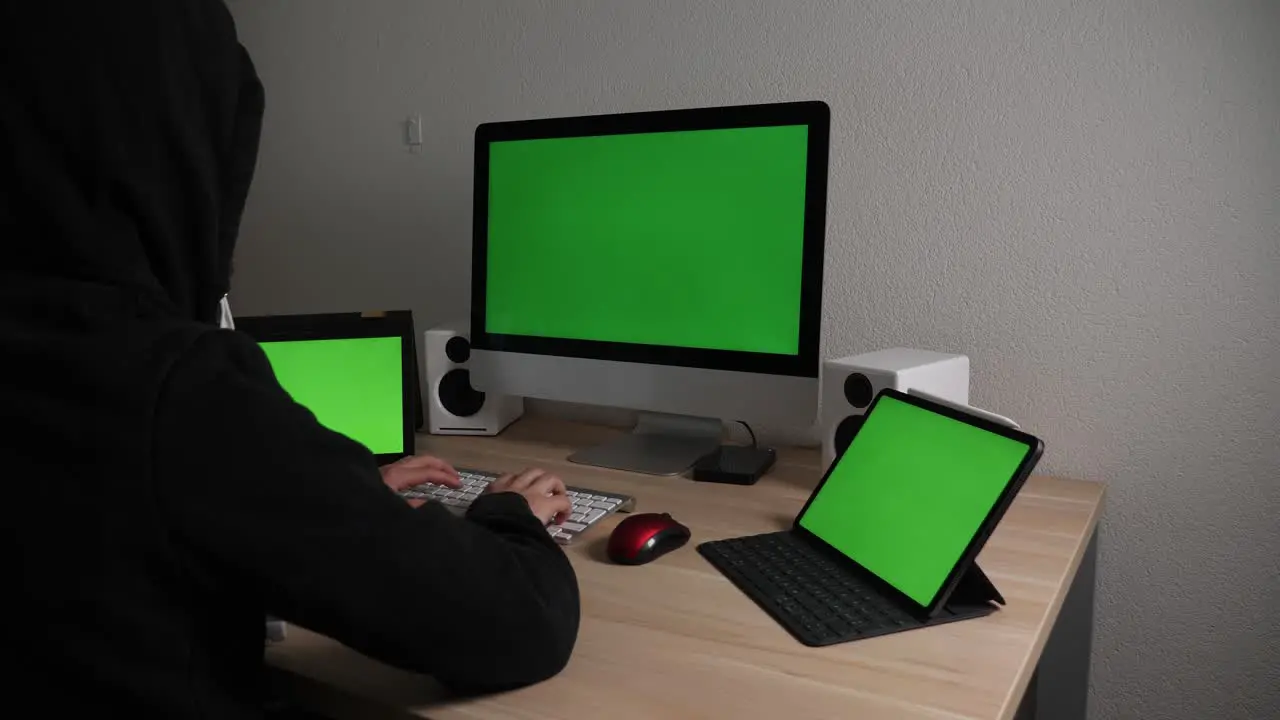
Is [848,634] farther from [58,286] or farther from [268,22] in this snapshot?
[268,22]

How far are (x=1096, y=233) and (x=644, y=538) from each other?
76cm

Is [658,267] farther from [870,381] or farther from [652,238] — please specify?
[870,381]

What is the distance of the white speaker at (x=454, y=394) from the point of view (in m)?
1.68

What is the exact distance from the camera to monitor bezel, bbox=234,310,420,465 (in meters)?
1.43

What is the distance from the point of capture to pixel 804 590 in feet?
3.26

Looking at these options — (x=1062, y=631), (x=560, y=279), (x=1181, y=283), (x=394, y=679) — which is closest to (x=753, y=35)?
(x=560, y=279)

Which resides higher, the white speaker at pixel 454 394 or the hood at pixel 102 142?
the hood at pixel 102 142

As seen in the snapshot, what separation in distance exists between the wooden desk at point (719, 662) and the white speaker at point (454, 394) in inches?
22.1

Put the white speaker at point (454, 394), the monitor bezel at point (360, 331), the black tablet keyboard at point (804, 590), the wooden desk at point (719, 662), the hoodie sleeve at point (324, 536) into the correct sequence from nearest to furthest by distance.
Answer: the hoodie sleeve at point (324, 536) → the wooden desk at point (719, 662) → the black tablet keyboard at point (804, 590) → the monitor bezel at point (360, 331) → the white speaker at point (454, 394)

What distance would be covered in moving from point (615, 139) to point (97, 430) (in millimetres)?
912

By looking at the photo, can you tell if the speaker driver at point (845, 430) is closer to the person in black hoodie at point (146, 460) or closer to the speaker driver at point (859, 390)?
the speaker driver at point (859, 390)

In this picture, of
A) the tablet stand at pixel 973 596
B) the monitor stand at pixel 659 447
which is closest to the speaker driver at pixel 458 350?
the monitor stand at pixel 659 447

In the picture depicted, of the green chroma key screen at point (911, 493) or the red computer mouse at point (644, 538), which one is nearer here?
the green chroma key screen at point (911, 493)

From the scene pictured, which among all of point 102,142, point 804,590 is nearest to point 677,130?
point 804,590
